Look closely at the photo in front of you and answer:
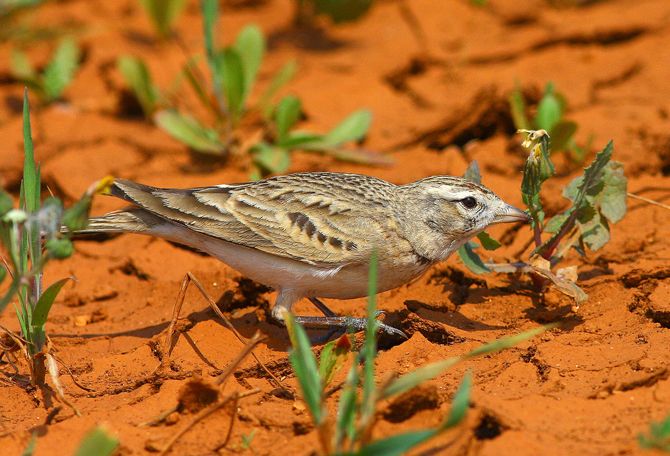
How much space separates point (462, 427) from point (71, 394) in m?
1.94

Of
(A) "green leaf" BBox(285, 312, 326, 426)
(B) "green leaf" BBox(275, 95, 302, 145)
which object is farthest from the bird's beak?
(B) "green leaf" BBox(275, 95, 302, 145)

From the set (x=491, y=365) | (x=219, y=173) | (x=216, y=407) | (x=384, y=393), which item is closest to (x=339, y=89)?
(x=219, y=173)

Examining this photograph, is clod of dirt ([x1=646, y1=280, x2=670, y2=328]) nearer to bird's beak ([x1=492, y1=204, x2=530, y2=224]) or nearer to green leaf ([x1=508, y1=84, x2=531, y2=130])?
bird's beak ([x1=492, y1=204, x2=530, y2=224])

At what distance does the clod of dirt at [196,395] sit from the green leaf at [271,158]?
9.63 ft

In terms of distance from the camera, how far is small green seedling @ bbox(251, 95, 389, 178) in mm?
7094

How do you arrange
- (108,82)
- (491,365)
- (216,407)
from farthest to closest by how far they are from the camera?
(108,82)
(491,365)
(216,407)

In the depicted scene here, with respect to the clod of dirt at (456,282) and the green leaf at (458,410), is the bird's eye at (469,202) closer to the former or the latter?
the clod of dirt at (456,282)

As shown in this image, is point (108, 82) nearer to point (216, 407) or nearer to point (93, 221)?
point (93, 221)

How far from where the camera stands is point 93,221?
531 centimetres

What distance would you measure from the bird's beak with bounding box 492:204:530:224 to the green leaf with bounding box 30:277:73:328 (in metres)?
2.16

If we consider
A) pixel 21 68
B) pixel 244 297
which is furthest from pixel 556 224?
pixel 21 68

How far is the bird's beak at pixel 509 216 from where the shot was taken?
5.08 metres

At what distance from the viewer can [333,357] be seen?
4.19m


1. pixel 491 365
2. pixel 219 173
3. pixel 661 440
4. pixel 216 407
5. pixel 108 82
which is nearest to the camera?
pixel 661 440
